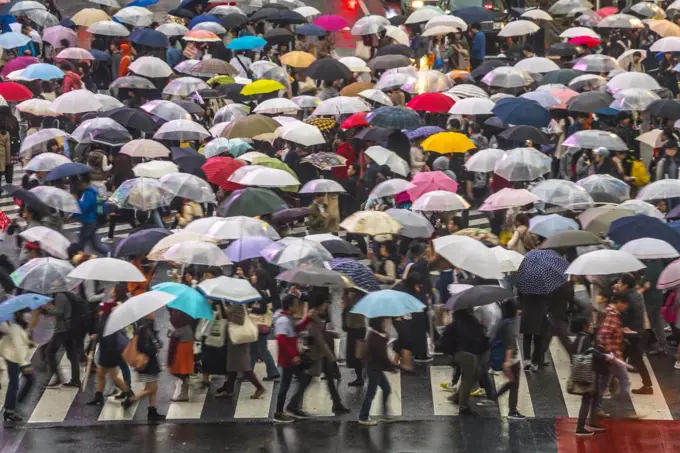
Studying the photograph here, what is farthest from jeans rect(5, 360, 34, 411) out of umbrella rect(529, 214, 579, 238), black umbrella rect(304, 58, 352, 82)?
black umbrella rect(304, 58, 352, 82)

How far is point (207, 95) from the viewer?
26.8 m

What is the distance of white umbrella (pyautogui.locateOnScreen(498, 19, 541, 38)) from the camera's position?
105ft

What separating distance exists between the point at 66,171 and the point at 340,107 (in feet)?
18.4

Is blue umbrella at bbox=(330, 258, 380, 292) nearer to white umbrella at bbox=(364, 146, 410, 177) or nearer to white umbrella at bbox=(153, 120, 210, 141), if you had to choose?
white umbrella at bbox=(364, 146, 410, 177)

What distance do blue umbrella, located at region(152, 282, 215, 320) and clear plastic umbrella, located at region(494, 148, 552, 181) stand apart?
21.7ft

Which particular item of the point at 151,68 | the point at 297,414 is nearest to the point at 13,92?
the point at 151,68

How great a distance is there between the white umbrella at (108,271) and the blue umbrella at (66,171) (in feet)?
14.6

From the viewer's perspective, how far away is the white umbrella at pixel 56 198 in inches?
798

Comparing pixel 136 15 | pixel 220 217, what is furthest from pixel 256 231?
pixel 136 15

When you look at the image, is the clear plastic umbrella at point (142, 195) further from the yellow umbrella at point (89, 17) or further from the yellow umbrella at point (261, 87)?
the yellow umbrella at point (89, 17)

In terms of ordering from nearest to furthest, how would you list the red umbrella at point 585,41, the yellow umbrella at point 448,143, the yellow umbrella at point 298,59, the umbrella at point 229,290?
the umbrella at point 229,290, the yellow umbrella at point 448,143, the yellow umbrella at point 298,59, the red umbrella at point 585,41

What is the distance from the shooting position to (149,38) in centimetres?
3047

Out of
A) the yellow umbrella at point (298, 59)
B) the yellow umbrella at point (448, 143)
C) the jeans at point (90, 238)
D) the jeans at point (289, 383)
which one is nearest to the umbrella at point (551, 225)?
the yellow umbrella at point (448, 143)

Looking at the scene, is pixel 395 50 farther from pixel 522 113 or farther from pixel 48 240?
pixel 48 240
